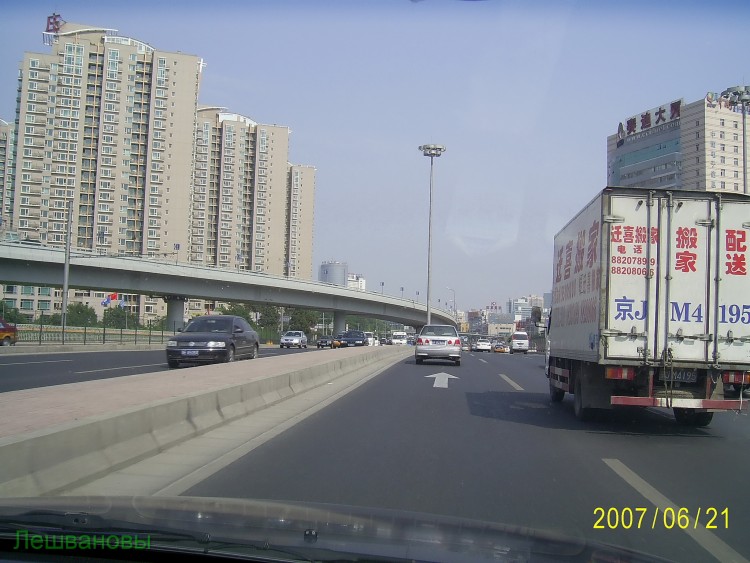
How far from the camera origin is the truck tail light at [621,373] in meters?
10.3

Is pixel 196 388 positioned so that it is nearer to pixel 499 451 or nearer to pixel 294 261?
pixel 499 451

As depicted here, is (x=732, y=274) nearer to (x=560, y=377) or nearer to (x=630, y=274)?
(x=630, y=274)

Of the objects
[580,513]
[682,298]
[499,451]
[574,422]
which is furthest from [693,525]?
[574,422]

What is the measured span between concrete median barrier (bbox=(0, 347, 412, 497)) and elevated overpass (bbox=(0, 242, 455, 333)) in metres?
38.3

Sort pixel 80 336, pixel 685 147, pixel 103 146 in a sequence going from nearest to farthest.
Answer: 1. pixel 685 147
2. pixel 80 336
3. pixel 103 146

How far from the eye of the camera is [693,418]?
11844 mm

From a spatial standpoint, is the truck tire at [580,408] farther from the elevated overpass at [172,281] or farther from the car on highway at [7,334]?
the elevated overpass at [172,281]

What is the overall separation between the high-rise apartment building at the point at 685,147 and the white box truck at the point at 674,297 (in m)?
26.7

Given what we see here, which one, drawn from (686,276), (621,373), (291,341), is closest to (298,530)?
(621,373)

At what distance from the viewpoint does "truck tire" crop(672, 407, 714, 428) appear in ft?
38.2

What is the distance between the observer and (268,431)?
10188 mm

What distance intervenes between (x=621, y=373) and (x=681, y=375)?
0.93m

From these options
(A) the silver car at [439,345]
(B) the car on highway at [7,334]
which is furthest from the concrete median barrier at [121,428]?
(B) the car on highway at [7,334]

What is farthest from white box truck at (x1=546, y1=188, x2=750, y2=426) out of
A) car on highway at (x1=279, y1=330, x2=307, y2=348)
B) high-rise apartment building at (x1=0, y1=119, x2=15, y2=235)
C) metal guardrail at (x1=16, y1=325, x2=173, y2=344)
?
high-rise apartment building at (x1=0, y1=119, x2=15, y2=235)
